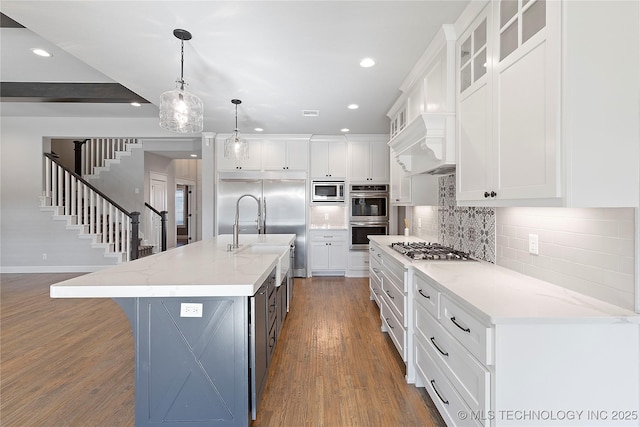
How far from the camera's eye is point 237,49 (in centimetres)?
257

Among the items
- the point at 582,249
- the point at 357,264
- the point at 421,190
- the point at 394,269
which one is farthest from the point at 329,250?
the point at 582,249

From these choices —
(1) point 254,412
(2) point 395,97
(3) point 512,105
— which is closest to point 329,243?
(2) point 395,97

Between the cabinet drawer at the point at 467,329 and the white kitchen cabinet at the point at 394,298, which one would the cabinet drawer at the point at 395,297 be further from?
the cabinet drawer at the point at 467,329

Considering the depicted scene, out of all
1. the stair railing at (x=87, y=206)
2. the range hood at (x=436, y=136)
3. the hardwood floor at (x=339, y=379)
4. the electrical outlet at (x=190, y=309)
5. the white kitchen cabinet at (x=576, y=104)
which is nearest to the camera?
the white kitchen cabinet at (x=576, y=104)

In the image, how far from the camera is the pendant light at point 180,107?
91.4 inches

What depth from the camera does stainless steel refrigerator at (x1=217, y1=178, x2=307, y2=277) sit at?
541 centimetres

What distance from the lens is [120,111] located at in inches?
209

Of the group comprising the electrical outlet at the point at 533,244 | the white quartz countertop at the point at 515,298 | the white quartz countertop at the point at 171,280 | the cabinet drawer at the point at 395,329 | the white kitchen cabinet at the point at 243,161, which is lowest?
the cabinet drawer at the point at 395,329

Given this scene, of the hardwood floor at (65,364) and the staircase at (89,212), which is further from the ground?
the staircase at (89,212)

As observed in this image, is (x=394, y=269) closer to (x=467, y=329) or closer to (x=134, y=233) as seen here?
(x=467, y=329)

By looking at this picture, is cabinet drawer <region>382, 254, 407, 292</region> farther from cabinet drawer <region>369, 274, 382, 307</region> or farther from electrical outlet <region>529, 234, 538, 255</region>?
electrical outlet <region>529, 234, 538, 255</region>

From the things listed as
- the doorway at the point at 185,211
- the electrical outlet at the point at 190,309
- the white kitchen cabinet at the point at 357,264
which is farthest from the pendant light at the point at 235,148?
the doorway at the point at 185,211

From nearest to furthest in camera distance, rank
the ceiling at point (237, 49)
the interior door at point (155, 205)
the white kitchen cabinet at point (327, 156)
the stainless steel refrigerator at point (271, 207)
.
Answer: the ceiling at point (237, 49), the stainless steel refrigerator at point (271, 207), the white kitchen cabinet at point (327, 156), the interior door at point (155, 205)

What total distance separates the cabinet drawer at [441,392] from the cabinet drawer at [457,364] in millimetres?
46
